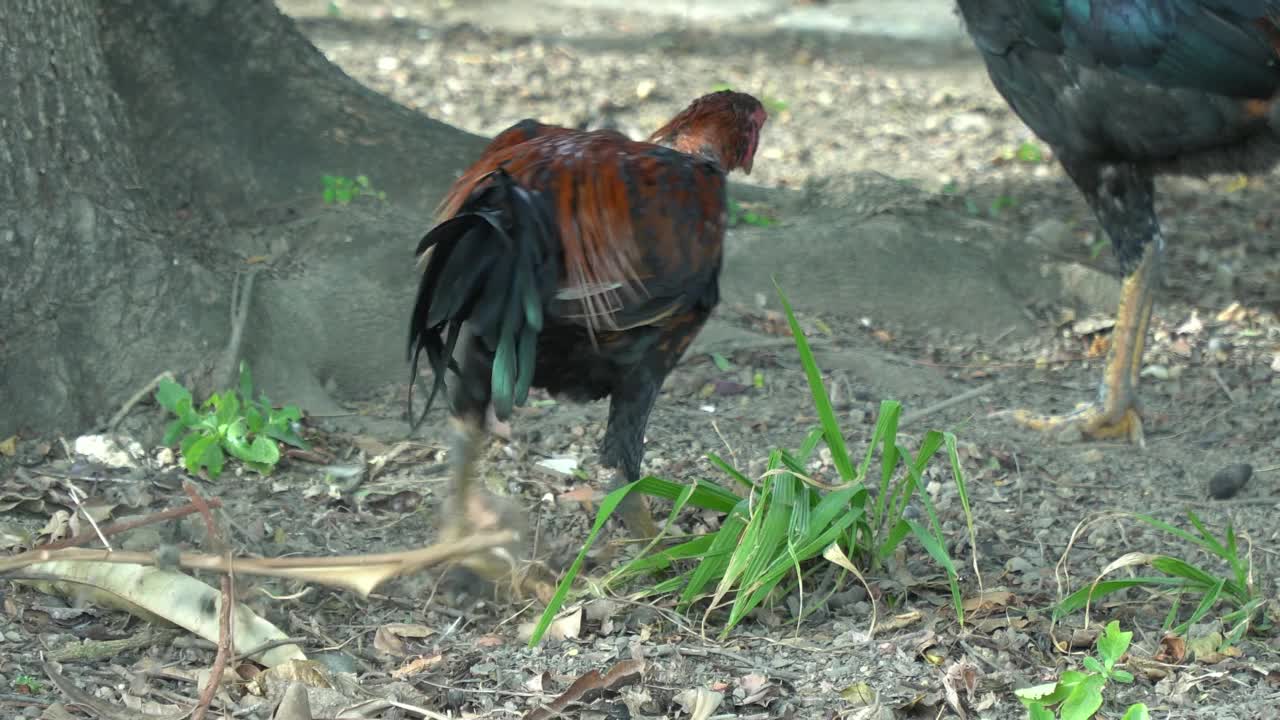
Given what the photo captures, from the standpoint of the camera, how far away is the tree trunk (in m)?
4.04

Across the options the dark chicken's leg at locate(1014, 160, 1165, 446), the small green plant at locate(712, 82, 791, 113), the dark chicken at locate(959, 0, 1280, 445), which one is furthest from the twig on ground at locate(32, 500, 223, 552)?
the small green plant at locate(712, 82, 791, 113)

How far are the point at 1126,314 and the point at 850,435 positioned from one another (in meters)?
1.10

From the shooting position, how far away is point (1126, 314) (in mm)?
4809

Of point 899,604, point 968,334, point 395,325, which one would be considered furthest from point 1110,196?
point 395,325

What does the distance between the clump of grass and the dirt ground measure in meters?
0.11

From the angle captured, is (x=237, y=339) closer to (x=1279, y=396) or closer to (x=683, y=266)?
(x=683, y=266)

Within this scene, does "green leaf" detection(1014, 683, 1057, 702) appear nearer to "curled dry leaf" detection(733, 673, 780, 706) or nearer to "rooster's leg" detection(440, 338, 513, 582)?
"curled dry leaf" detection(733, 673, 780, 706)

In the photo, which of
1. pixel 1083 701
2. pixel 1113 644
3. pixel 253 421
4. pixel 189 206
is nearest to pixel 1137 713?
pixel 1083 701

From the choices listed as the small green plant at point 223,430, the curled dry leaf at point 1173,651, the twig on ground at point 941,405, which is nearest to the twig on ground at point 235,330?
the small green plant at point 223,430

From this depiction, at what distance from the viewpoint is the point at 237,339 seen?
439 cm

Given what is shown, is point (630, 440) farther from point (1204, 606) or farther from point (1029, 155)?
point (1029, 155)

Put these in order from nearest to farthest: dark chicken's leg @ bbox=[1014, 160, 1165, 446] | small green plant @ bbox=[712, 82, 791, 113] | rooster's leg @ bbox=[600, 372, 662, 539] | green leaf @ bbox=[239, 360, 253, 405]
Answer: rooster's leg @ bbox=[600, 372, 662, 539], green leaf @ bbox=[239, 360, 253, 405], dark chicken's leg @ bbox=[1014, 160, 1165, 446], small green plant @ bbox=[712, 82, 791, 113]

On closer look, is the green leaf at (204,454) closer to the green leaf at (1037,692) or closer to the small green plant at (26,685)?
the small green plant at (26,685)

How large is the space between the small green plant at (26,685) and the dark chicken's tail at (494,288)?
1026mm
